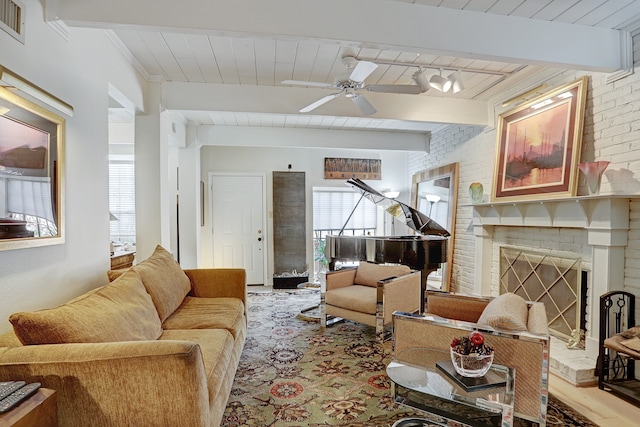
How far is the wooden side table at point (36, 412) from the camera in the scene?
1.00 meters

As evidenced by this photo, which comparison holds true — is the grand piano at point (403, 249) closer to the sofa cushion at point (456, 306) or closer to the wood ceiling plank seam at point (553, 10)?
the sofa cushion at point (456, 306)

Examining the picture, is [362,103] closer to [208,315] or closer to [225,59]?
[225,59]

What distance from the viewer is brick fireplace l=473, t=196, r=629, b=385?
240 cm

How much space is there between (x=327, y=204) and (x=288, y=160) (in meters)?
1.08

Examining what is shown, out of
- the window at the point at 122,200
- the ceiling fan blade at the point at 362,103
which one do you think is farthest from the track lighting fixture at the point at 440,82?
the window at the point at 122,200

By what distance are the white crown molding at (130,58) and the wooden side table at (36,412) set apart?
2558 millimetres

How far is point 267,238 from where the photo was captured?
5.75 meters

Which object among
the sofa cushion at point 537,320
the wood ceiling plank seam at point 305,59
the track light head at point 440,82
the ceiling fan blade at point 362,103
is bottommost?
the sofa cushion at point 537,320

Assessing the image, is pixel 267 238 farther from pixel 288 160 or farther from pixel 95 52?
pixel 95 52

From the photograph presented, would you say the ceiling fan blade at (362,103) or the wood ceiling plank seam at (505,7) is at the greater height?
the wood ceiling plank seam at (505,7)

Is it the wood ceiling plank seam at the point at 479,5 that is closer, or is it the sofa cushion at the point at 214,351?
the sofa cushion at the point at 214,351

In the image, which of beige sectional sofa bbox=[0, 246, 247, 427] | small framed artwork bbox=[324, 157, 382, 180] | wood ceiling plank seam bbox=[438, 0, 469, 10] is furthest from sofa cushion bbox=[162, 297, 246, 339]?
small framed artwork bbox=[324, 157, 382, 180]

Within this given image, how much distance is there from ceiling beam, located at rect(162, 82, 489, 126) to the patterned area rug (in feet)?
7.74

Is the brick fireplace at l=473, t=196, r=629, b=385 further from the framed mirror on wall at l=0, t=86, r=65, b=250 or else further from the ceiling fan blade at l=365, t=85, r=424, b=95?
the framed mirror on wall at l=0, t=86, r=65, b=250
